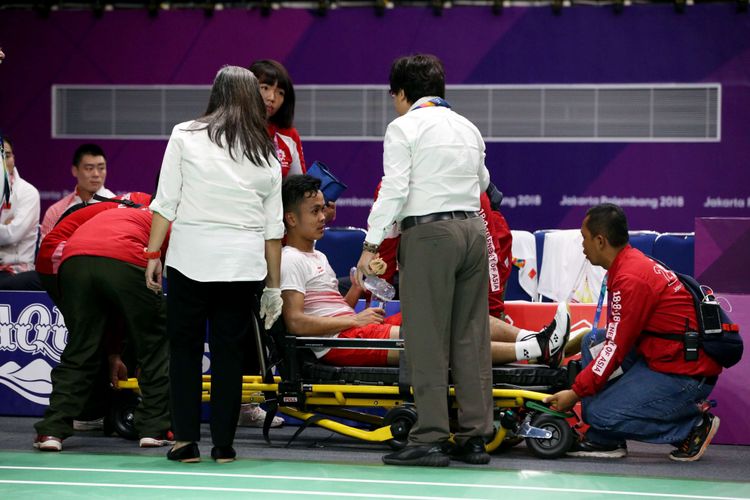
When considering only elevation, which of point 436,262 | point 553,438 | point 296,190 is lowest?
point 553,438

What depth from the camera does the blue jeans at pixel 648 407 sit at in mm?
5270

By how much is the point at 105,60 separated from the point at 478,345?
27.5 ft

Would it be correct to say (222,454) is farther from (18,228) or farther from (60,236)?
(18,228)

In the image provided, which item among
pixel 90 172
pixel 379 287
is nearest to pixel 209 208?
pixel 379 287

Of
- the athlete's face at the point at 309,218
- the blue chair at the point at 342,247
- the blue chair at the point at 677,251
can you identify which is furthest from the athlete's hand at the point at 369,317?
the blue chair at the point at 677,251

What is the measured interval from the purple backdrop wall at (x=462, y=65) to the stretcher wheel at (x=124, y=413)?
635 cm

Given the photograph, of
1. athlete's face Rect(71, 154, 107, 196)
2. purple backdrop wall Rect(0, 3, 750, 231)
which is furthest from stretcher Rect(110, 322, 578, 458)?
purple backdrop wall Rect(0, 3, 750, 231)

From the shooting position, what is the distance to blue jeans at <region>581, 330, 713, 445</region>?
527cm

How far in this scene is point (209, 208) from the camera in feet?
15.8

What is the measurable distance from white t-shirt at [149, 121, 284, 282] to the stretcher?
2.23 feet

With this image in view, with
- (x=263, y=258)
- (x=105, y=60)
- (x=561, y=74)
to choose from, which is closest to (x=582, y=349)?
(x=263, y=258)

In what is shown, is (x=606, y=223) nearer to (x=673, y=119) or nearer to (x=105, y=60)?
(x=673, y=119)

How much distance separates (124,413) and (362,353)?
4.29ft

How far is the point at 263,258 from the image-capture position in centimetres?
493
